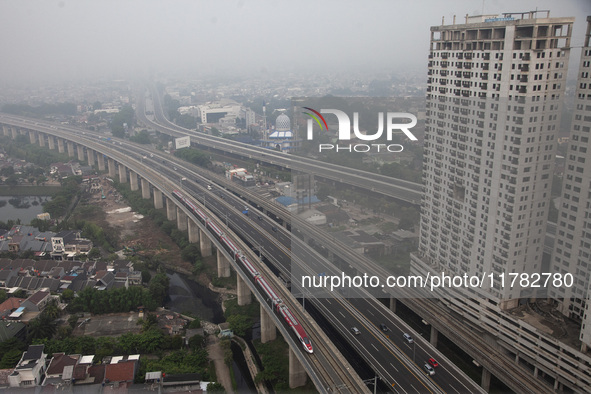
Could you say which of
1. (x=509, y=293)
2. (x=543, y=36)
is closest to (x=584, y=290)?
(x=509, y=293)

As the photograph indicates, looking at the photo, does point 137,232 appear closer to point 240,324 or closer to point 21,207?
point 21,207

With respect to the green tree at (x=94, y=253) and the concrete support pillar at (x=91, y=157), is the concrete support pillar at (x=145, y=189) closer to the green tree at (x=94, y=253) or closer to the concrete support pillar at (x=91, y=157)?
the green tree at (x=94, y=253)

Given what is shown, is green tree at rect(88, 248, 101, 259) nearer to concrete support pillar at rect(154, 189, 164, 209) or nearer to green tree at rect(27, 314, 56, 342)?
green tree at rect(27, 314, 56, 342)

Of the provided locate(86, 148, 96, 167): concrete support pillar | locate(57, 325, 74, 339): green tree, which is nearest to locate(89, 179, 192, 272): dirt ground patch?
locate(57, 325, 74, 339): green tree

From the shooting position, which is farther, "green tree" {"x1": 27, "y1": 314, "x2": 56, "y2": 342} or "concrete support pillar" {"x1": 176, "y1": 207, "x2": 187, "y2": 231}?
"concrete support pillar" {"x1": 176, "y1": 207, "x2": 187, "y2": 231}

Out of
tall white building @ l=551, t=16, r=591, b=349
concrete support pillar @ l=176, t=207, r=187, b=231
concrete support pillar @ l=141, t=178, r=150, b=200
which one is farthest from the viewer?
concrete support pillar @ l=141, t=178, r=150, b=200

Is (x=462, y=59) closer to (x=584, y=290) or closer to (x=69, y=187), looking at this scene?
(x=584, y=290)
